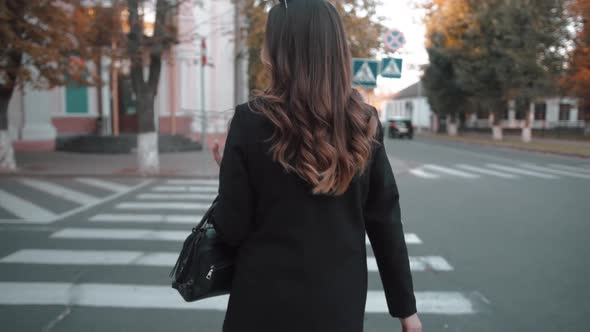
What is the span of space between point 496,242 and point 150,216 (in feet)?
17.1

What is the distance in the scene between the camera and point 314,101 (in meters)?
1.51

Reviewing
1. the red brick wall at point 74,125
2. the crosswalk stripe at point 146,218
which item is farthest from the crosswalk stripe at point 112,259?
the red brick wall at point 74,125

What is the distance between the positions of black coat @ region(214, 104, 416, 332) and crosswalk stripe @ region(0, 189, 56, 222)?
292 inches

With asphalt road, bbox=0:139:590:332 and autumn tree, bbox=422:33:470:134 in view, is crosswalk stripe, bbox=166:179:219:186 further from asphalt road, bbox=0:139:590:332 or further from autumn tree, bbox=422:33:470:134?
autumn tree, bbox=422:33:470:134

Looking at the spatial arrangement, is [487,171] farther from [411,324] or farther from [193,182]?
[411,324]

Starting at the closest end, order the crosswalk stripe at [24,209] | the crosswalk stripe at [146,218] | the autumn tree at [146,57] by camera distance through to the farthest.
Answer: the crosswalk stripe at [146,218] → the crosswalk stripe at [24,209] → the autumn tree at [146,57]

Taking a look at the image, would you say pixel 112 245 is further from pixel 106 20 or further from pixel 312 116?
pixel 106 20

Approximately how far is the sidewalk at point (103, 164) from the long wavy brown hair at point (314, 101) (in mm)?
12374

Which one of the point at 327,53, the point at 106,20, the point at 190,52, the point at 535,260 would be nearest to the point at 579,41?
the point at 190,52

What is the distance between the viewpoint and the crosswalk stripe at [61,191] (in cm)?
991

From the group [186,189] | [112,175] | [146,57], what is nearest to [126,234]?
[186,189]

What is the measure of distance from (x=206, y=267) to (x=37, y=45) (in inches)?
505

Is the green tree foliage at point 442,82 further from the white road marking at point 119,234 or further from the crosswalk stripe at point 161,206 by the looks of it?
the white road marking at point 119,234

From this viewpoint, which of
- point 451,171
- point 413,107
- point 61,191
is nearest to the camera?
point 61,191
